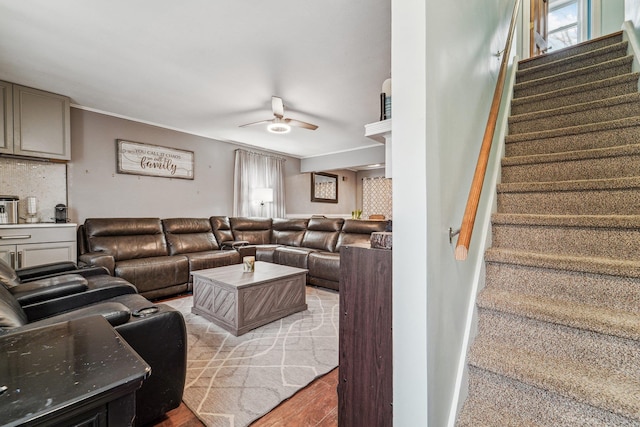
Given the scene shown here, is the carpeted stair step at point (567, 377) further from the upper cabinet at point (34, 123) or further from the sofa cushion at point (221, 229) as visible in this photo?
the upper cabinet at point (34, 123)

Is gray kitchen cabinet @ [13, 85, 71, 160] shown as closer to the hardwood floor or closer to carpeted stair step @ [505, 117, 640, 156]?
the hardwood floor

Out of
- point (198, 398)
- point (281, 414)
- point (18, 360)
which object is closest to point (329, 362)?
point (281, 414)

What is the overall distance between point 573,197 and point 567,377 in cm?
104

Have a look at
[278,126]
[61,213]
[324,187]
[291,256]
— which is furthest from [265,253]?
[324,187]

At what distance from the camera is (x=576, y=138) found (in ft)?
6.02

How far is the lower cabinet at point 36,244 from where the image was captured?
2.84 metres

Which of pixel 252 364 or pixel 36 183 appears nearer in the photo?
pixel 252 364

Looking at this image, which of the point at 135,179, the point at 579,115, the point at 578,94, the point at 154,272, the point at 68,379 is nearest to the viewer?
the point at 68,379

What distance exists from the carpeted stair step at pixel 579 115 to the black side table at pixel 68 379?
2782 millimetres

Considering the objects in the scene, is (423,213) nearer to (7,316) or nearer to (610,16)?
(7,316)

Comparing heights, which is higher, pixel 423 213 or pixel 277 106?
pixel 277 106

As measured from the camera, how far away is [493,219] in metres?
1.63

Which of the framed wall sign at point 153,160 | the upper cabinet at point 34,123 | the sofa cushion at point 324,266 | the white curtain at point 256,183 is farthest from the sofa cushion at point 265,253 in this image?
the upper cabinet at point 34,123

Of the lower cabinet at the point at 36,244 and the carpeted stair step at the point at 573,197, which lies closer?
the carpeted stair step at the point at 573,197
